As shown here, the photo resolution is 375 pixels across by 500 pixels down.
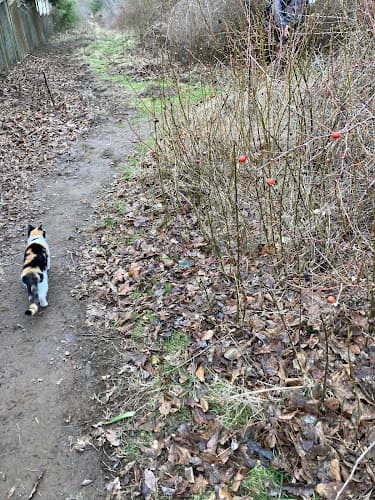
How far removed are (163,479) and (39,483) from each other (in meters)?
0.88

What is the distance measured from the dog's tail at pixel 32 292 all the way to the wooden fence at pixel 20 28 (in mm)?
11984

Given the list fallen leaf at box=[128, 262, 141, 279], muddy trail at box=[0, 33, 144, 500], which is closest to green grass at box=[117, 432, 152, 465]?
muddy trail at box=[0, 33, 144, 500]

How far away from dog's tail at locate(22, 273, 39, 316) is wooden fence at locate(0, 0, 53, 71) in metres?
12.0

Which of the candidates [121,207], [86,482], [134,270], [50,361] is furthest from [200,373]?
[121,207]

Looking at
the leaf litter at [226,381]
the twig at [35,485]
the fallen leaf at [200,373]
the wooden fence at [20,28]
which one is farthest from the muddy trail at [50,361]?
the wooden fence at [20,28]

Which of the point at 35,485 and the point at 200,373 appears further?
the point at 200,373

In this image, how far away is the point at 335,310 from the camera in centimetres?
374

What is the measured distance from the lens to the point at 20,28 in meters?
17.4

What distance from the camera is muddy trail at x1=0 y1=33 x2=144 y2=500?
3131 millimetres

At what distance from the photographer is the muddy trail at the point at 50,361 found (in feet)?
10.3

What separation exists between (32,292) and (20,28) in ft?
54.8

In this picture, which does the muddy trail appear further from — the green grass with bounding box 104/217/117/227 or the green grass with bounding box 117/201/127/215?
the green grass with bounding box 117/201/127/215

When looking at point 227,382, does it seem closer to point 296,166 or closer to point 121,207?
point 296,166

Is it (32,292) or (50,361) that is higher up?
(32,292)
